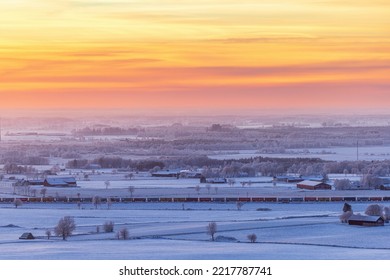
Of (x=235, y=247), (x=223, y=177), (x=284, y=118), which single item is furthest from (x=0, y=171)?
(x=284, y=118)

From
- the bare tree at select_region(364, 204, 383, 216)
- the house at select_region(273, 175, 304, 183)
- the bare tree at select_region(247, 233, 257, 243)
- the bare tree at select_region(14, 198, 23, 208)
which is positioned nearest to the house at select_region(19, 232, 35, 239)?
the bare tree at select_region(247, 233, 257, 243)

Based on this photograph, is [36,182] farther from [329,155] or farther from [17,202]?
[329,155]

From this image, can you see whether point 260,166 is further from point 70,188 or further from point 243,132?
point 243,132

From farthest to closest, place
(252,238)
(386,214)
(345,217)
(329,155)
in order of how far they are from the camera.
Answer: (329,155), (386,214), (345,217), (252,238)

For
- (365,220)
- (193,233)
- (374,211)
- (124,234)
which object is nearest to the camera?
(124,234)

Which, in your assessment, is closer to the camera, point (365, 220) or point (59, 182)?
point (365, 220)

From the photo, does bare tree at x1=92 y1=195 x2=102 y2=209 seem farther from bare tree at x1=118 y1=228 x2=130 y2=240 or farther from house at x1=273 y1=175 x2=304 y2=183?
house at x1=273 y1=175 x2=304 y2=183

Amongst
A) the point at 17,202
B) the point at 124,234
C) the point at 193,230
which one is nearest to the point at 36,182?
the point at 17,202

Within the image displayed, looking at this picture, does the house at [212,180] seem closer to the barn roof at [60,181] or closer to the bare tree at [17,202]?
the barn roof at [60,181]
